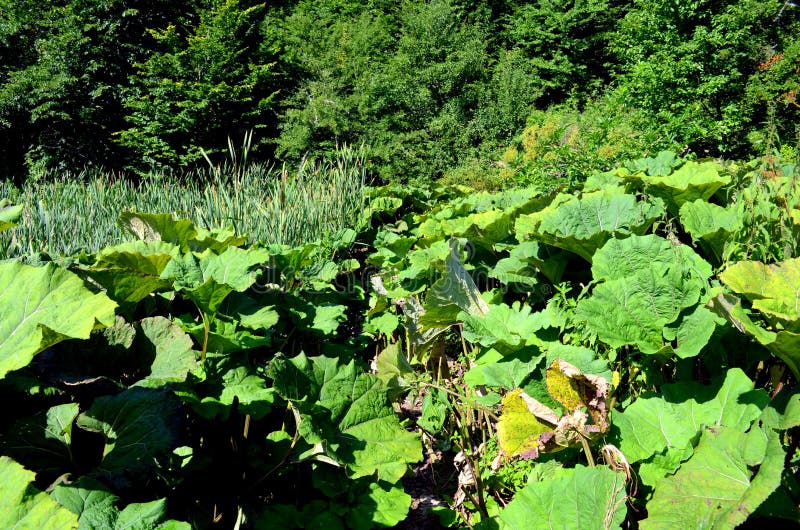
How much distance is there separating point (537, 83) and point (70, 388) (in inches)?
822

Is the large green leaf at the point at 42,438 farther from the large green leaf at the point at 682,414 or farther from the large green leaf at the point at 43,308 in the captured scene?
the large green leaf at the point at 682,414

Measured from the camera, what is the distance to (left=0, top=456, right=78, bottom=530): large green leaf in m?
0.73

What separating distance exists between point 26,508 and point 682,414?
1.36 meters

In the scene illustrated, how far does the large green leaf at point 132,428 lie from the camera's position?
105cm

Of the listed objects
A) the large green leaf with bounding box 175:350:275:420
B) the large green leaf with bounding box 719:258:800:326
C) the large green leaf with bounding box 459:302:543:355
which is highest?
the large green leaf with bounding box 719:258:800:326

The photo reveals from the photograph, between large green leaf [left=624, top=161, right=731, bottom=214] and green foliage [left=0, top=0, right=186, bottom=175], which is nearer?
large green leaf [left=624, top=161, right=731, bottom=214]

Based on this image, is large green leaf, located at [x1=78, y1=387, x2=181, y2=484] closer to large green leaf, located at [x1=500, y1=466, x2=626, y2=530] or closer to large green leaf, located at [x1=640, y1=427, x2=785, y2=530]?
large green leaf, located at [x1=500, y1=466, x2=626, y2=530]

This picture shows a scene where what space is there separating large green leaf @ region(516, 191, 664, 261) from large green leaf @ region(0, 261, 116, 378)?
1538 mm

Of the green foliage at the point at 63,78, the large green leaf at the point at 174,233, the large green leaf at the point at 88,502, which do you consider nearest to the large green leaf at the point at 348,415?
the large green leaf at the point at 88,502

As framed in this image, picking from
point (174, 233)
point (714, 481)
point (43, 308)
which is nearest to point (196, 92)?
point (174, 233)

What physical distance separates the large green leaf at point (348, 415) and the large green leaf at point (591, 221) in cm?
94

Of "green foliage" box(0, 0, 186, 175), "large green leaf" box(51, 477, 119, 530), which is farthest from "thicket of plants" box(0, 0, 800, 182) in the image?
"large green leaf" box(51, 477, 119, 530)

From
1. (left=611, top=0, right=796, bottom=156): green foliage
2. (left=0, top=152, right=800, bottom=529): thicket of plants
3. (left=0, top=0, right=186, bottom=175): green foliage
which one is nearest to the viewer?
(left=0, top=152, right=800, bottom=529): thicket of plants

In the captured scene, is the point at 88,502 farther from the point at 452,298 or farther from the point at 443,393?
the point at 443,393
